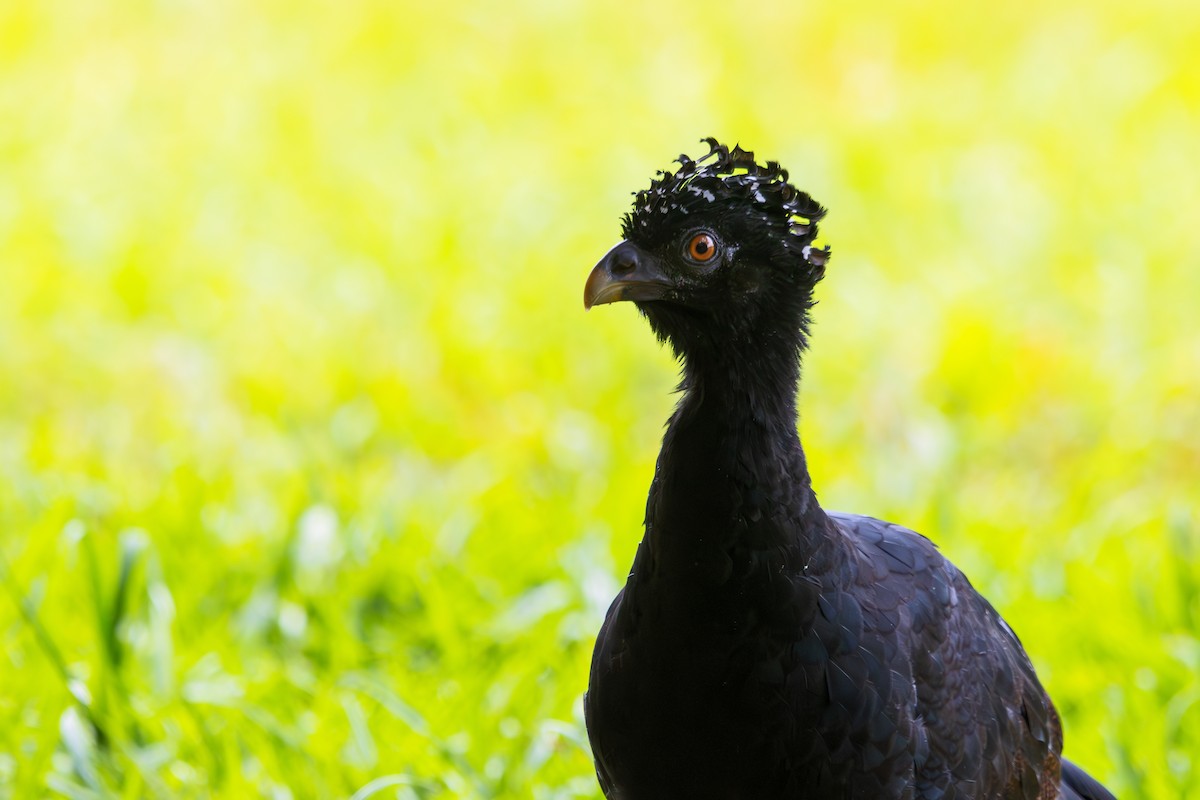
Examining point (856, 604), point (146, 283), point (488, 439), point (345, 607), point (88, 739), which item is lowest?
point (88, 739)

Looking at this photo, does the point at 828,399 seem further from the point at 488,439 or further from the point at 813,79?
the point at 813,79

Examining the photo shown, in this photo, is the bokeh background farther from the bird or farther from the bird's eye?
the bird's eye

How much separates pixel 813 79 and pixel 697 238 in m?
6.13

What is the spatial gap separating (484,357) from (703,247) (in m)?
3.63

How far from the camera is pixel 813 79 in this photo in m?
8.41

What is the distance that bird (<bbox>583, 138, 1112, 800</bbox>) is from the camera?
8.61 feet

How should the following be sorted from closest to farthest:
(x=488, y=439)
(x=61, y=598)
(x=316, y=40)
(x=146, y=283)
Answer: (x=61, y=598) < (x=488, y=439) < (x=146, y=283) < (x=316, y=40)

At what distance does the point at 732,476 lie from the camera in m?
2.65

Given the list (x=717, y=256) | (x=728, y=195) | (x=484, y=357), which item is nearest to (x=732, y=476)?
(x=717, y=256)

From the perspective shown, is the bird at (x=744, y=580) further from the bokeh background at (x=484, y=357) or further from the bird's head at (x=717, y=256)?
the bokeh background at (x=484, y=357)

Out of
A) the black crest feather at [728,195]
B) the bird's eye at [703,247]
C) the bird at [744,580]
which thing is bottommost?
the bird at [744,580]

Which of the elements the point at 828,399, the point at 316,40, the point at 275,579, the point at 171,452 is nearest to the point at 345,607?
the point at 275,579

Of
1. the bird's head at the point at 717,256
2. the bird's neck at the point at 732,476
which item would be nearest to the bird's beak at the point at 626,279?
the bird's head at the point at 717,256

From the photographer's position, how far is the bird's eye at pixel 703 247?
8.50 feet
